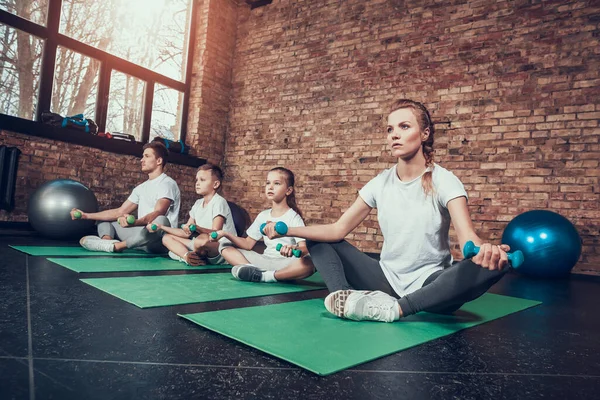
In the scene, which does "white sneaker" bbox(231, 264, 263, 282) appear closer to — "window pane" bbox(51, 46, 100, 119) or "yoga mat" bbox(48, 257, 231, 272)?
"yoga mat" bbox(48, 257, 231, 272)

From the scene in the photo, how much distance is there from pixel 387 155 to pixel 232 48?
350 cm

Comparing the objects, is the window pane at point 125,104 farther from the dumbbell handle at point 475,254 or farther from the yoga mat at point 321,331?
the dumbbell handle at point 475,254

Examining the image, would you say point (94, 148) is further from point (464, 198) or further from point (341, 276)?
point (464, 198)

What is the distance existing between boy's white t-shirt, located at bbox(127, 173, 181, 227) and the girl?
6.89ft

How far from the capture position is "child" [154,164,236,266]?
3207mm

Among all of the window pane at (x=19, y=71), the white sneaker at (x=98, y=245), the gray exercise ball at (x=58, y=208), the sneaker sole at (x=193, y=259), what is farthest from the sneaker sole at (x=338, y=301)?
the window pane at (x=19, y=71)

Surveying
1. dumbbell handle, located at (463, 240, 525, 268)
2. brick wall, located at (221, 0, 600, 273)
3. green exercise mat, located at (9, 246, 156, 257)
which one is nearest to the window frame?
brick wall, located at (221, 0, 600, 273)

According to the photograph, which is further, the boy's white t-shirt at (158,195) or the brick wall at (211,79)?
the brick wall at (211,79)

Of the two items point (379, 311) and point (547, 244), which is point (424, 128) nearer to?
point (379, 311)

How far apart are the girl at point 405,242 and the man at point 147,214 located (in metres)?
2.01

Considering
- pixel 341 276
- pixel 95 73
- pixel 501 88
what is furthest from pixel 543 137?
pixel 95 73

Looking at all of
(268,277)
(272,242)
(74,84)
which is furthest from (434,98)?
(74,84)

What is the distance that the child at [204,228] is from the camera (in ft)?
10.5

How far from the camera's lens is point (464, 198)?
170 centimetres
